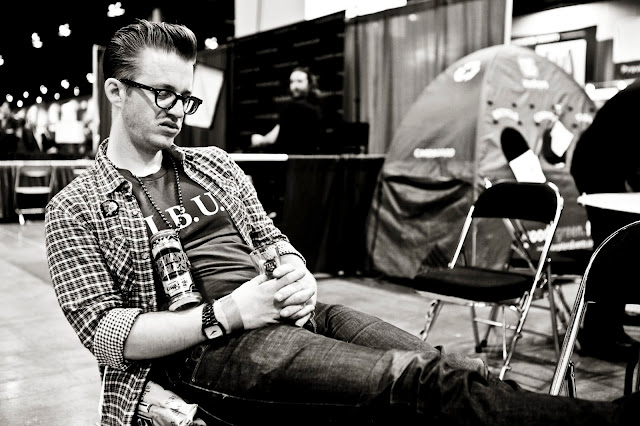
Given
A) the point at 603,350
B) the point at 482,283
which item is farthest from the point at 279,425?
the point at 603,350

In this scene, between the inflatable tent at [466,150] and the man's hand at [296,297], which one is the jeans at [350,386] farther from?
the inflatable tent at [466,150]

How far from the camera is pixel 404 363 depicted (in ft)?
3.78

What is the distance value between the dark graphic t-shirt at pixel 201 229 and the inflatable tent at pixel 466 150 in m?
3.07

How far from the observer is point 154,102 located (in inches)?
60.7

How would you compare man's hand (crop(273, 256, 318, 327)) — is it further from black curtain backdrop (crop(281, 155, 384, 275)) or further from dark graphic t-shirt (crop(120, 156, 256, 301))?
black curtain backdrop (crop(281, 155, 384, 275))

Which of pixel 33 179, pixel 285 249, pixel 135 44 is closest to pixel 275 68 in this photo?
pixel 33 179

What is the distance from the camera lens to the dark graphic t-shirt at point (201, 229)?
5.07 feet

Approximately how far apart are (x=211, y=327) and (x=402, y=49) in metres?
5.15

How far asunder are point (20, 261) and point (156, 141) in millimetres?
5267

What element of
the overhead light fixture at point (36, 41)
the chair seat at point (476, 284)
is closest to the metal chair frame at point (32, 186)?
the overhead light fixture at point (36, 41)

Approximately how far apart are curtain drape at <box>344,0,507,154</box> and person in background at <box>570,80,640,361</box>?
238cm

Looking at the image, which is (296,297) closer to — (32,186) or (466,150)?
(466,150)

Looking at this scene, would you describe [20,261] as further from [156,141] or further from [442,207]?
[156,141]

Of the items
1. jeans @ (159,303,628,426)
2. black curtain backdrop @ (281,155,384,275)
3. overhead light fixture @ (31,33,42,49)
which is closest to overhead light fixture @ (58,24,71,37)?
overhead light fixture @ (31,33,42,49)
